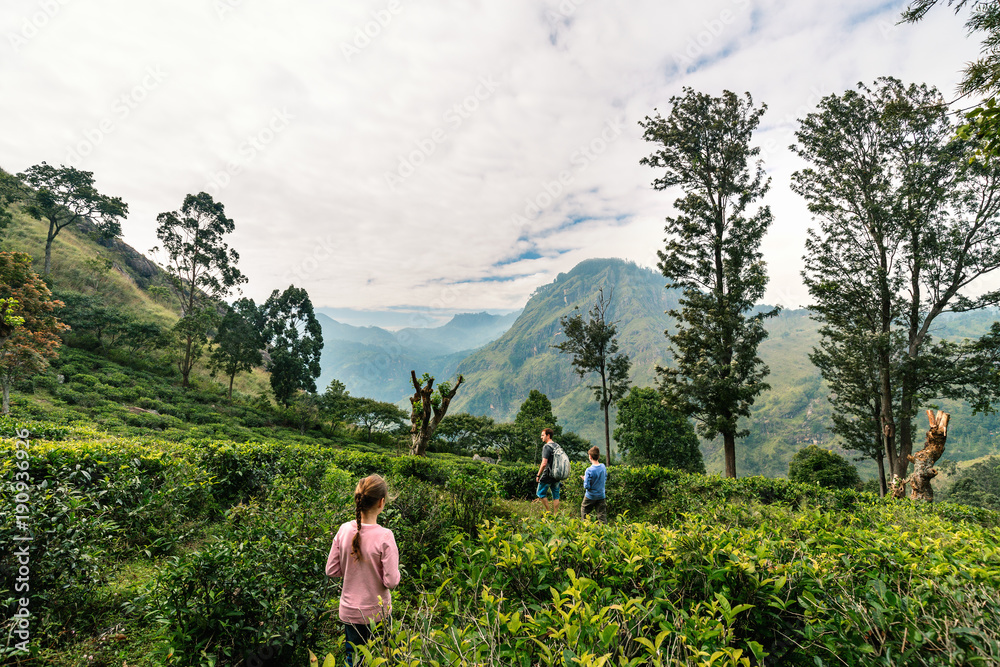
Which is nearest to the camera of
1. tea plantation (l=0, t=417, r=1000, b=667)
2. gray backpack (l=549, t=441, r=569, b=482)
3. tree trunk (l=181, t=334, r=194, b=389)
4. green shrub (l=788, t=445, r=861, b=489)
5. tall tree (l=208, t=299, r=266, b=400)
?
tea plantation (l=0, t=417, r=1000, b=667)

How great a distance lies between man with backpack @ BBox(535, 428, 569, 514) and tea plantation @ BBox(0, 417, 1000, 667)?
3.32 meters

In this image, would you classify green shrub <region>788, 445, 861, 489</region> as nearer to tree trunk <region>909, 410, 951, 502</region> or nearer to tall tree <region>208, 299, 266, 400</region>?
tree trunk <region>909, 410, 951, 502</region>

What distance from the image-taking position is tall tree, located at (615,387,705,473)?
33.9m

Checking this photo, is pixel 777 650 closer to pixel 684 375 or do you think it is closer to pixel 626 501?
pixel 626 501

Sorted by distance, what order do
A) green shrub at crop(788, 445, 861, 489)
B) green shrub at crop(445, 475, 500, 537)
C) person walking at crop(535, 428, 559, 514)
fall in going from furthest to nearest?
1. green shrub at crop(788, 445, 861, 489)
2. person walking at crop(535, 428, 559, 514)
3. green shrub at crop(445, 475, 500, 537)

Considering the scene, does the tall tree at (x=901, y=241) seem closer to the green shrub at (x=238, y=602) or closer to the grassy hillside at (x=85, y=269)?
the green shrub at (x=238, y=602)

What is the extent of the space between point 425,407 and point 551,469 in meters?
5.80

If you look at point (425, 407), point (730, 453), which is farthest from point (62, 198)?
point (730, 453)

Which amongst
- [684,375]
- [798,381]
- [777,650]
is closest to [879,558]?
[777,650]

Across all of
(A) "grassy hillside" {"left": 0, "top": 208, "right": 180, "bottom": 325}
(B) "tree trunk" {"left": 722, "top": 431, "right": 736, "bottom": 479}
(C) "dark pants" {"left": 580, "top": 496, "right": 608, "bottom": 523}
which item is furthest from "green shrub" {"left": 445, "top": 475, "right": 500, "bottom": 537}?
(A) "grassy hillside" {"left": 0, "top": 208, "right": 180, "bottom": 325}

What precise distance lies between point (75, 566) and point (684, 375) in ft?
52.7

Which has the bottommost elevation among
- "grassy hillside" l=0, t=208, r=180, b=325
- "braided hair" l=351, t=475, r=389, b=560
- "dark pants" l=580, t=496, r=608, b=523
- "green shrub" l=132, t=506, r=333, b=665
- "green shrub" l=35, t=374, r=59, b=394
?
"dark pants" l=580, t=496, r=608, b=523

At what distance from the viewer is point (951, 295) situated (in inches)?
498

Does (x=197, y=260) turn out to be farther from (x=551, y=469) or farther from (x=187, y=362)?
(x=551, y=469)
